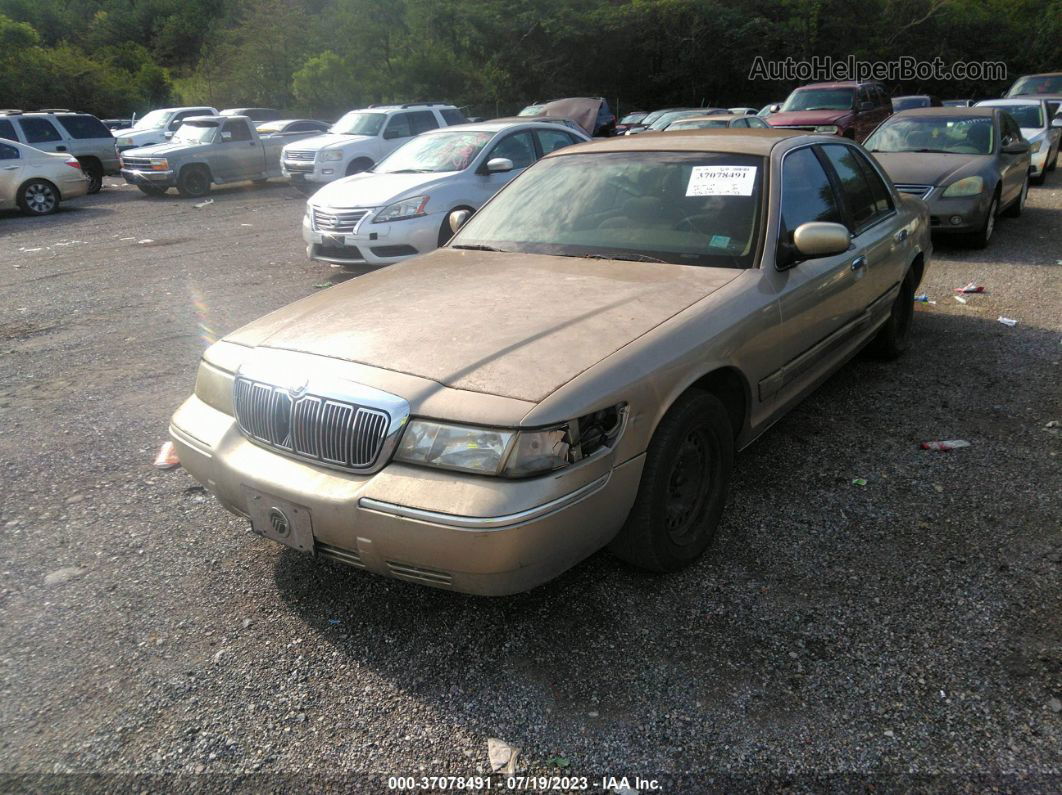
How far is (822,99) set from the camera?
18.3 meters

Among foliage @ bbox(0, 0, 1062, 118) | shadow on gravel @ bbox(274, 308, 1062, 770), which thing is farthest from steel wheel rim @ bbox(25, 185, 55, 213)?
foliage @ bbox(0, 0, 1062, 118)

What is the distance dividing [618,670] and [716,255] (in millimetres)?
1875

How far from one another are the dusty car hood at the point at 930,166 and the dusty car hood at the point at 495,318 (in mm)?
6773

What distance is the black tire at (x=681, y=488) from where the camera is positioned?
2.87 meters

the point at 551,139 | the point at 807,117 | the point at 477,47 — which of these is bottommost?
the point at 807,117

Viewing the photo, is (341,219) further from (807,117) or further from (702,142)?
(807,117)

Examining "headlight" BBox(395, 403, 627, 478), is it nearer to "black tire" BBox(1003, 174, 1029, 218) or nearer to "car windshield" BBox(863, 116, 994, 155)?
"car windshield" BBox(863, 116, 994, 155)

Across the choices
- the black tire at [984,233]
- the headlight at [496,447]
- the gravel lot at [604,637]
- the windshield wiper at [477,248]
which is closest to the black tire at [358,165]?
the black tire at [984,233]

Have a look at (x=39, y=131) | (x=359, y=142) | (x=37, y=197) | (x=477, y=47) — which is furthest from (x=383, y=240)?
(x=477, y=47)

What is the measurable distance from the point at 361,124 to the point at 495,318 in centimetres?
1528

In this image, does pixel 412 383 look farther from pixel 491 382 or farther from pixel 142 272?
pixel 142 272

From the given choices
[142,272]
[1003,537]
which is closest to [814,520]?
[1003,537]

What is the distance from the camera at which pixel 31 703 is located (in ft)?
8.61

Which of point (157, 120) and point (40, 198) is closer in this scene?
point (40, 198)
